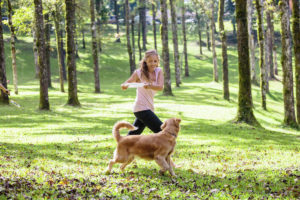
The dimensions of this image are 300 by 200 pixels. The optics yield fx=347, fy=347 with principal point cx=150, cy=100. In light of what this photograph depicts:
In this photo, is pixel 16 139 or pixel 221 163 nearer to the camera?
pixel 221 163

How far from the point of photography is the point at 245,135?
1498 cm

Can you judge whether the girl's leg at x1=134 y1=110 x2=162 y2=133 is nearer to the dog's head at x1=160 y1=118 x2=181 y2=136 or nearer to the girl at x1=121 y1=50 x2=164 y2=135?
the girl at x1=121 y1=50 x2=164 y2=135

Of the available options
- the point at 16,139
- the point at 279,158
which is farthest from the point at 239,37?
the point at 16,139

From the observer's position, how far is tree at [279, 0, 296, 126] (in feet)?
58.6

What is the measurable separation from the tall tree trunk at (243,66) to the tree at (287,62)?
239 cm

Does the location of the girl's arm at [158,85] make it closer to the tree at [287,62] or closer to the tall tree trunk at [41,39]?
the tree at [287,62]

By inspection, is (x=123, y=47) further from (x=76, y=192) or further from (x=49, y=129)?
(x=76, y=192)

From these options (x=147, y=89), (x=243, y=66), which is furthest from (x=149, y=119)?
(x=243, y=66)

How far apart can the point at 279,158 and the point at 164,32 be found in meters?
23.6

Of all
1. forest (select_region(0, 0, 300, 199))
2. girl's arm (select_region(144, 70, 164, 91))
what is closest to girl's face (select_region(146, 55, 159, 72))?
girl's arm (select_region(144, 70, 164, 91))

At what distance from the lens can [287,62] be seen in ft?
60.0

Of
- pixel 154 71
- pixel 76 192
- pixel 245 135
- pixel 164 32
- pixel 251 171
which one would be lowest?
pixel 245 135

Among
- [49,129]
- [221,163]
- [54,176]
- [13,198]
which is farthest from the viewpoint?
[49,129]

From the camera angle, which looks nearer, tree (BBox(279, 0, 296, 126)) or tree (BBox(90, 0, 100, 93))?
tree (BBox(279, 0, 296, 126))
